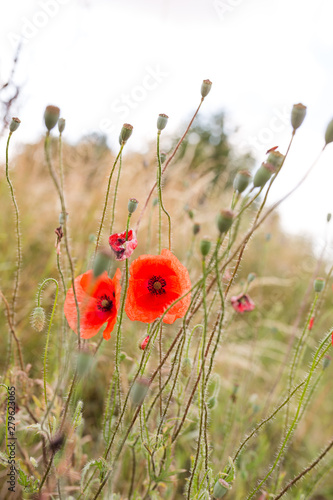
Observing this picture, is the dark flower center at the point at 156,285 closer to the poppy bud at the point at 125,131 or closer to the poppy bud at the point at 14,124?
the poppy bud at the point at 125,131

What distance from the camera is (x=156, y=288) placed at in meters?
1.07

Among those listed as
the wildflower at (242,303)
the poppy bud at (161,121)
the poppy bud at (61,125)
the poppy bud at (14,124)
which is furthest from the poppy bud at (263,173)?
the wildflower at (242,303)

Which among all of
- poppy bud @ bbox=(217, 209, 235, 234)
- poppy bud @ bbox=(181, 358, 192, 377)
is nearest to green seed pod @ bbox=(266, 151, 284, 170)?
poppy bud @ bbox=(217, 209, 235, 234)

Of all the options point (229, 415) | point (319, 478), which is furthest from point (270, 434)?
point (319, 478)

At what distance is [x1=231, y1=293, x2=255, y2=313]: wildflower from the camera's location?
4.37 ft

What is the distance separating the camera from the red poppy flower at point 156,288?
0.91 m

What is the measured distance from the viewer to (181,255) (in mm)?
3443

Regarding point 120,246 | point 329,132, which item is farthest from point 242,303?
point 329,132

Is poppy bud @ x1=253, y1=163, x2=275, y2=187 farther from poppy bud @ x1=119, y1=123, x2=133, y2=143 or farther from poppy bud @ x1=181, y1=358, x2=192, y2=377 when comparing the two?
poppy bud @ x1=181, y1=358, x2=192, y2=377

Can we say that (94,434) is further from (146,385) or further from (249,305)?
(146,385)

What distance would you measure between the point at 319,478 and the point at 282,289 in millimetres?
2687

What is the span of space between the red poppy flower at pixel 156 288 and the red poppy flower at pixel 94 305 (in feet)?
0.16

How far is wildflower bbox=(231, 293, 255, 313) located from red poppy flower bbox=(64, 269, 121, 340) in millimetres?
470

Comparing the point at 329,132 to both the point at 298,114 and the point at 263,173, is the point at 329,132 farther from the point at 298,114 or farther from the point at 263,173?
the point at 263,173
